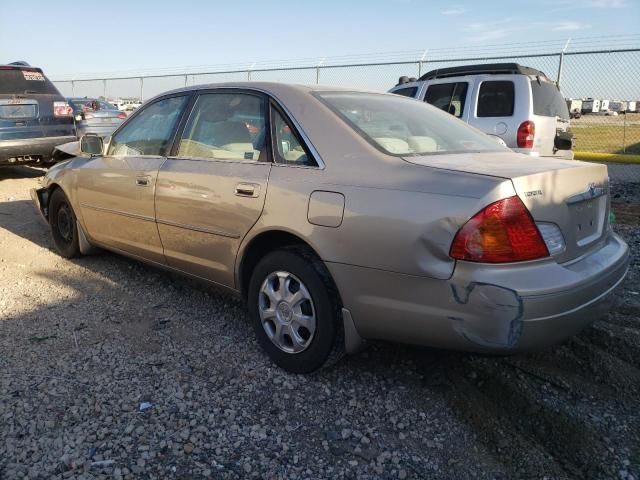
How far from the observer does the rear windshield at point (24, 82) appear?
866 cm

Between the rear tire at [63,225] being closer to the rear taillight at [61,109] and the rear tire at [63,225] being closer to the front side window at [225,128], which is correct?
the front side window at [225,128]

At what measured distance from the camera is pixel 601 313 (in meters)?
2.65

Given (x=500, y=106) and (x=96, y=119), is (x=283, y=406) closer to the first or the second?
(x=500, y=106)

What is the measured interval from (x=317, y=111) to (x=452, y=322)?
1378 millimetres

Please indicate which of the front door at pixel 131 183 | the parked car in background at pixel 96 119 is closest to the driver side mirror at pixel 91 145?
the front door at pixel 131 183

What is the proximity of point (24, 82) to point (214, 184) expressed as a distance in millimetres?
7290

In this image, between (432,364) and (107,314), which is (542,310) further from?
(107,314)

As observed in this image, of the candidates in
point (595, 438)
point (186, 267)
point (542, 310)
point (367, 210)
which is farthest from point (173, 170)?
point (595, 438)

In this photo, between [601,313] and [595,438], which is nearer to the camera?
[595,438]

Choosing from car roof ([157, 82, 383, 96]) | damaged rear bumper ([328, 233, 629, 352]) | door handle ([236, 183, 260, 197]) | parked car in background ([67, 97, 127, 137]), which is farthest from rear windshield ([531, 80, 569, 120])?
parked car in background ([67, 97, 127, 137])

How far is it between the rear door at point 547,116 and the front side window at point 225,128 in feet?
17.6

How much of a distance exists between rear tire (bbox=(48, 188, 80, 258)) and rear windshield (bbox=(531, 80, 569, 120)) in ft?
19.7

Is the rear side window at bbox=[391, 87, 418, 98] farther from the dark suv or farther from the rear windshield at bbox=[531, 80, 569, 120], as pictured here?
the dark suv

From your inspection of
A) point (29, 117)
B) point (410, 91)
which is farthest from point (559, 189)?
point (29, 117)
